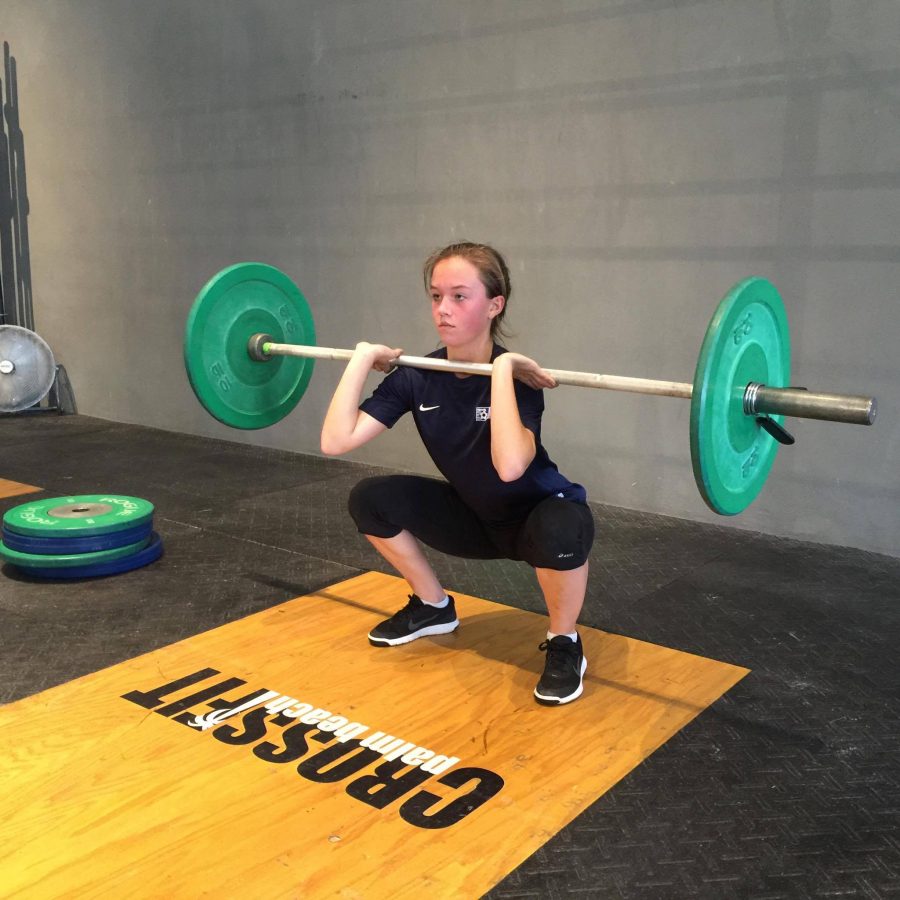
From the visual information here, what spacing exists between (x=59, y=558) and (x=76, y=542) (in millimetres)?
68

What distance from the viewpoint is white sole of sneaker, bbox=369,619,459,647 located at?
2.43 m

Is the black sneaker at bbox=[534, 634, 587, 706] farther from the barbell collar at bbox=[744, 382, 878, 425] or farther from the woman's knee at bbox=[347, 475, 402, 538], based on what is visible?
the barbell collar at bbox=[744, 382, 878, 425]

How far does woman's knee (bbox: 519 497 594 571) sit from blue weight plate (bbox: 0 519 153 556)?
146cm

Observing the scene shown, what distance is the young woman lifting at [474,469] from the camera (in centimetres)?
210

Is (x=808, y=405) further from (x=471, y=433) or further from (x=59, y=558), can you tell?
(x=59, y=558)

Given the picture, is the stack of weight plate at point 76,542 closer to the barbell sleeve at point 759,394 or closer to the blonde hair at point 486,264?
the barbell sleeve at point 759,394

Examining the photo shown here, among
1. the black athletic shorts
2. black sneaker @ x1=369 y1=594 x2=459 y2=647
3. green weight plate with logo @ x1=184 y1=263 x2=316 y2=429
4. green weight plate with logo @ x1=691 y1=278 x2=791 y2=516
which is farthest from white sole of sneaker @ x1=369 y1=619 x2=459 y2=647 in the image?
green weight plate with logo @ x1=691 y1=278 x2=791 y2=516

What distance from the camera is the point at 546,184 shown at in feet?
12.9

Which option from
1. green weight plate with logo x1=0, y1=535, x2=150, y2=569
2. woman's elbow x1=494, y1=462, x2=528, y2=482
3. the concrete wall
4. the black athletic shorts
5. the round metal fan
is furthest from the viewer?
the round metal fan

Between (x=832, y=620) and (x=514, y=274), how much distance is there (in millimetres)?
2053

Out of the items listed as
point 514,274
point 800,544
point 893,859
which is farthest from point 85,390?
point 893,859

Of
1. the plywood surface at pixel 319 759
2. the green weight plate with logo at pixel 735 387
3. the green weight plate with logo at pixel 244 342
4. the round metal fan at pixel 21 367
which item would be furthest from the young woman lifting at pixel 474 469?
the round metal fan at pixel 21 367

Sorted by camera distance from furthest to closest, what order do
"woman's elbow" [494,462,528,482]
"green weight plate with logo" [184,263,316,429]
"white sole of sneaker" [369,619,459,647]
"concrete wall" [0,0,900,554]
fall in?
"concrete wall" [0,0,900,554]
"green weight plate with logo" [184,263,316,429]
"white sole of sneaker" [369,619,459,647]
"woman's elbow" [494,462,528,482]

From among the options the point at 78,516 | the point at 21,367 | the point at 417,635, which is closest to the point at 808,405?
the point at 417,635
